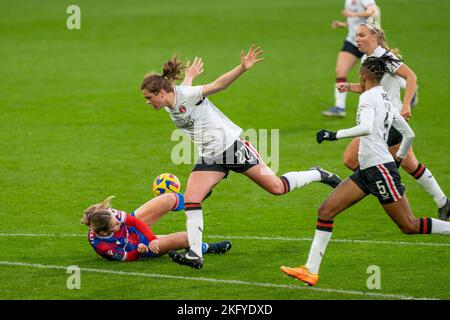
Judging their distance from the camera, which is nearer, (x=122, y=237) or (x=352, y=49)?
(x=122, y=237)

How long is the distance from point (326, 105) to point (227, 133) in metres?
11.9

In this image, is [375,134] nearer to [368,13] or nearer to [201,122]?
[201,122]

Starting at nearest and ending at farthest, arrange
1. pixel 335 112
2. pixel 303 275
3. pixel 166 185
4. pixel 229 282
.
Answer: pixel 303 275, pixel 229 282, pixel 166 185, pixel 335 112

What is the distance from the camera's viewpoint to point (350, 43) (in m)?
20.5

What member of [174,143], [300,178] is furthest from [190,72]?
[174,143]

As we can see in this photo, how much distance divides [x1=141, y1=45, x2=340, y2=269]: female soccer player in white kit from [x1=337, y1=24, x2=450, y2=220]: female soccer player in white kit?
1.73 m

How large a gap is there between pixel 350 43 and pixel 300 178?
30.4ft

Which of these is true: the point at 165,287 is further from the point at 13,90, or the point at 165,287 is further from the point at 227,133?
the point at 13,90

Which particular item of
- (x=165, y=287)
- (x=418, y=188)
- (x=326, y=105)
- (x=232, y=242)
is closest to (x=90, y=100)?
(x=326, y=105)

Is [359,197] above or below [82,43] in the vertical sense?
below

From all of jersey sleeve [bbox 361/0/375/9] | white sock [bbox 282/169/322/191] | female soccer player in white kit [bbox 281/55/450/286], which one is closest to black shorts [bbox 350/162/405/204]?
female soccer player in white kit [bbox 281/55/450/286]

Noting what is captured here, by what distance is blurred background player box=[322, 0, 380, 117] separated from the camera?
66.2 feet

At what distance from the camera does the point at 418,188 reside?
50.2ft
